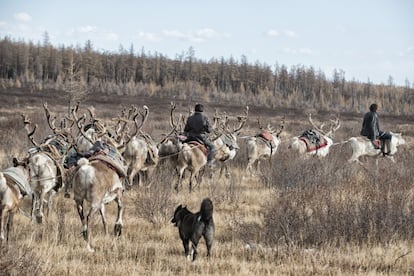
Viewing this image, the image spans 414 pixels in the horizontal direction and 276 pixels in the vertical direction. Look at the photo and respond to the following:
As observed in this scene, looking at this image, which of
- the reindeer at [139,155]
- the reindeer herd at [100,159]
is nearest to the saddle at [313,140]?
the reindeer herd at [100,159]

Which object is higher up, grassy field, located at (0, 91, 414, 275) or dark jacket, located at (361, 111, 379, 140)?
dark jacket, located at (361, 111, 379, 140)

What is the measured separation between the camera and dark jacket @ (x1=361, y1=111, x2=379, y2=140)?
16.5 meters

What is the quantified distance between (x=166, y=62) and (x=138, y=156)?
76.1 m

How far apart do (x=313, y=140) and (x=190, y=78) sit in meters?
69.7

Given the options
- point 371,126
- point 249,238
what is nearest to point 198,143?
point 249,238

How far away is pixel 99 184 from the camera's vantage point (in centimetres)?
724

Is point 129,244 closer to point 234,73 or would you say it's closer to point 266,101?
point 266,101

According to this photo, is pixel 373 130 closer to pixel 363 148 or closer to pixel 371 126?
pixel 371 126

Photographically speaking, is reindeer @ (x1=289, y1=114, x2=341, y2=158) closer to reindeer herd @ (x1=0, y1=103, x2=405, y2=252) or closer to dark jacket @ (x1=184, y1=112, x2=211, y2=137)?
reindeer herd @ (x1=0, y1=103, x2=405, y2=252)

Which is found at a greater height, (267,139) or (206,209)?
(267,139)

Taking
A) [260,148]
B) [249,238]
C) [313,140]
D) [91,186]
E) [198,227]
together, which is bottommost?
[249,238]

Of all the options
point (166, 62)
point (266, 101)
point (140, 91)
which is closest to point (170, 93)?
point (140, 91)

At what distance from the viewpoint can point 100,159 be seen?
789cm

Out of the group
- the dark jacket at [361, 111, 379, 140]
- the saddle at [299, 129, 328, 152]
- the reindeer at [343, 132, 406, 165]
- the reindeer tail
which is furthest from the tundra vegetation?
the dark jacket at [361, 111, 379, 140]
